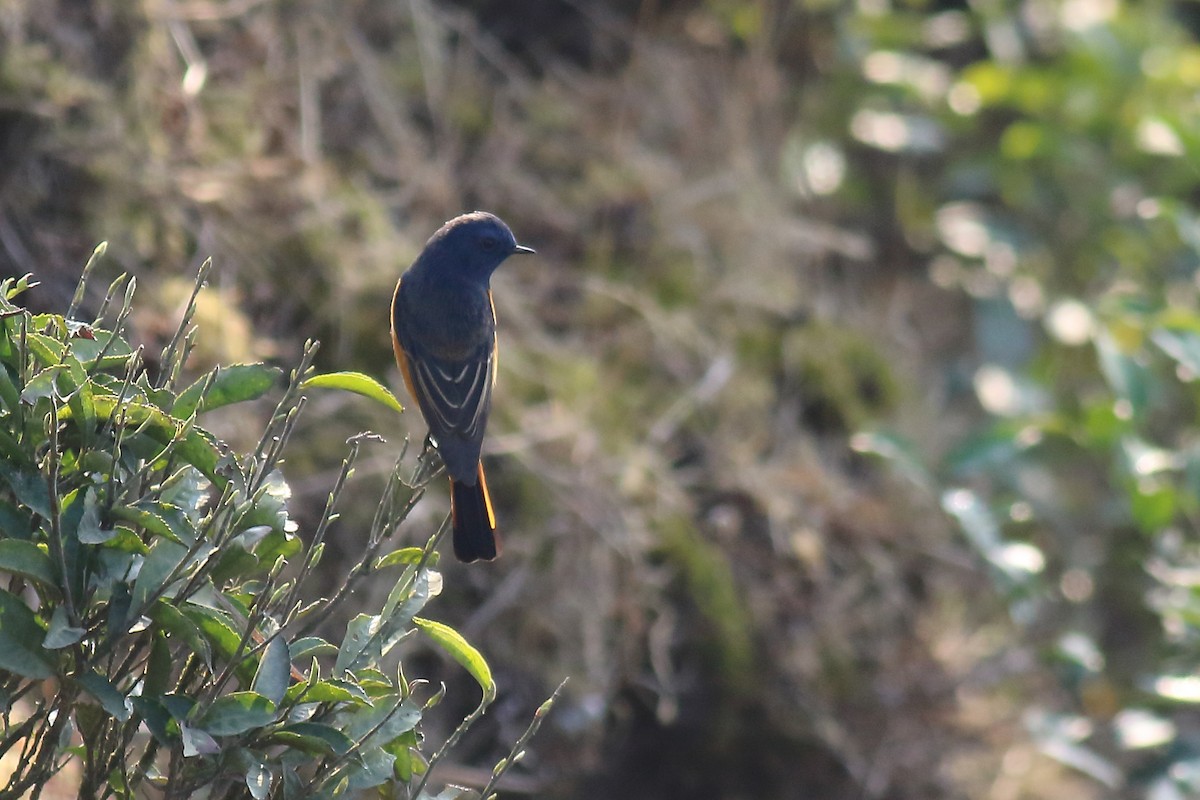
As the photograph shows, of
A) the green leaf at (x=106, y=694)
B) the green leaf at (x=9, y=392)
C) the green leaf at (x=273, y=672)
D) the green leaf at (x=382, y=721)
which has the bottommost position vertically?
the green leaf at (x=382, y=721)

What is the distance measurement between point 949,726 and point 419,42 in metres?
3.46

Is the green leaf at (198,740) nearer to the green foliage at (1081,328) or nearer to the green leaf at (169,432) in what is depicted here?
the green leaf at (169,432)

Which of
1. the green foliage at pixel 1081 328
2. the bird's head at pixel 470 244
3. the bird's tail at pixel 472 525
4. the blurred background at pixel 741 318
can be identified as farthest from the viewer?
the green foliage at pixel 1081 328

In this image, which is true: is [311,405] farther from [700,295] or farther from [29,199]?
[700,295]

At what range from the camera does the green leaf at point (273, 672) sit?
167 centimetres

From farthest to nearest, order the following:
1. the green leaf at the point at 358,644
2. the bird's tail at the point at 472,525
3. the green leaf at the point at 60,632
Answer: the bird's tail at the point at 472,525, the green leaf at the point at 358,644, the green leaf at the point at 60,632

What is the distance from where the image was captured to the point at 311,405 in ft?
13.5

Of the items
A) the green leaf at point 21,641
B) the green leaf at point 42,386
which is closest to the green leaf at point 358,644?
the green leaf at point 21,641

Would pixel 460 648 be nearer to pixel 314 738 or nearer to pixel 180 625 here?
pixel 314 738

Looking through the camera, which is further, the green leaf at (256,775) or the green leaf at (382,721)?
the green leaf at (382,721)

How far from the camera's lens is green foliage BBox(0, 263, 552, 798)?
5.42ft

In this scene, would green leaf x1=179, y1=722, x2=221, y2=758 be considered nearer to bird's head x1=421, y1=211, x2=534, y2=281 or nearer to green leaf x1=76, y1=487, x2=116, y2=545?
green leaf x1=76, y1=487, x2=116, y2=545

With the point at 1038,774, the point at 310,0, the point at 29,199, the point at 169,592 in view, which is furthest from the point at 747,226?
the point at 169,592

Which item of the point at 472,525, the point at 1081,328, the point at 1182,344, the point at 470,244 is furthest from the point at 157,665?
the point at 1081,328
